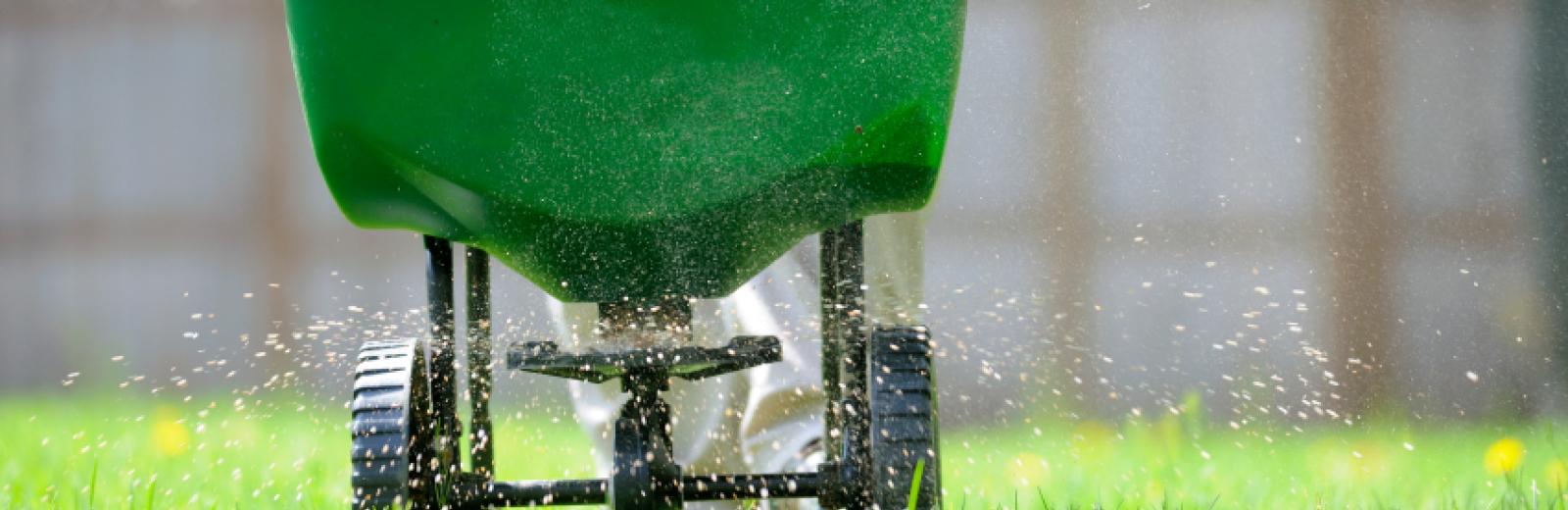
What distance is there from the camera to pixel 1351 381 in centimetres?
360

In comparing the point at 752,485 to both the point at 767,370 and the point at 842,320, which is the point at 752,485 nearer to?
the point at 842,320

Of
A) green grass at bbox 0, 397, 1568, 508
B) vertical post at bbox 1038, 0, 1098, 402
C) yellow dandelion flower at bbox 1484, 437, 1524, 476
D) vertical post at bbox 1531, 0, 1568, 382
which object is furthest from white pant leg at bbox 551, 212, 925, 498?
vertical post at bbox 1531, 0, 1568, 382

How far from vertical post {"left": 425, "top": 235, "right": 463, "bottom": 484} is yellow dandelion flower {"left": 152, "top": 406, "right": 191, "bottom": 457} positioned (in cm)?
132

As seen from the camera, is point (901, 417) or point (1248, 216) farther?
point (1248, 216)

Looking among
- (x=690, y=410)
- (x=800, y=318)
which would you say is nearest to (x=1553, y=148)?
(x=800, y=318)

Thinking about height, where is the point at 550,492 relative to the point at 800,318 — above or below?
below

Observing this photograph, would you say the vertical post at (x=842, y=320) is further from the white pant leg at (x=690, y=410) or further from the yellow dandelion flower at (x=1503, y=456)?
the yellow dandelion flower at (x=1503, y=456)

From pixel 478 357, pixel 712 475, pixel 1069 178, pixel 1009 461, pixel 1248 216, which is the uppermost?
pixel 1069 178

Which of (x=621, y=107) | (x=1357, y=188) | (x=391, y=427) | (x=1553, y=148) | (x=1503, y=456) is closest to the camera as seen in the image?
(x=621, y=107)

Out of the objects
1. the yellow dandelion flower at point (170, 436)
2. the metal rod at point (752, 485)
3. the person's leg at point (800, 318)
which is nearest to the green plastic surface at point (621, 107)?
the metal rod at point (752, 485)

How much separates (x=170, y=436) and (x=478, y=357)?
1520 mm

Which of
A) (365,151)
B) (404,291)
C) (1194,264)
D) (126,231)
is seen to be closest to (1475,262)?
(1194,264)

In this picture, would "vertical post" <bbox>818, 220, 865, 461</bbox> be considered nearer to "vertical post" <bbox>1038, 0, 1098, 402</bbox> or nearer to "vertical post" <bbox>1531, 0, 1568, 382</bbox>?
"vertical post" <bbox>1038, 0, 1098, 402</bbox>

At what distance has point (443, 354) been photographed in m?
1.62
